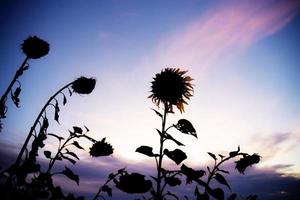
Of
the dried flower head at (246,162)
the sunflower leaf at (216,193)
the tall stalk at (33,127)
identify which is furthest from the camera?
the tall stalk at (33,127)

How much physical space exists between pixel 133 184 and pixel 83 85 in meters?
3.14

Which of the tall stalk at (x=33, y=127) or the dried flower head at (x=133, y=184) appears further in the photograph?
the tall stalk at (x=33, y=127)

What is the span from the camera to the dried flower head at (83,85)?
5.16 m

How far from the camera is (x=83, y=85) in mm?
5184

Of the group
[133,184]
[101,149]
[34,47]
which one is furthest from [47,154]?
[133,184]

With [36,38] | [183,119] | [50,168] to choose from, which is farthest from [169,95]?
[36,38]

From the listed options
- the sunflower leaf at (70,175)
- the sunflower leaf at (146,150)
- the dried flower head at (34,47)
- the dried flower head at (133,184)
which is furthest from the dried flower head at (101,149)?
the dried flower head at (133,184)

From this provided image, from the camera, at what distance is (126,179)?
248cm

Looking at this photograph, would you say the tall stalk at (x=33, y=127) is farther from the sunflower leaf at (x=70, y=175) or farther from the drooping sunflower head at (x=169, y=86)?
the drooping sunflower head at (x=169, y=86)

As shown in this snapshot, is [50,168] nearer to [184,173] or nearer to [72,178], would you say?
[72,178]

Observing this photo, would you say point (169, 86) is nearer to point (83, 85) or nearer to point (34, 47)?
point (83, 85)

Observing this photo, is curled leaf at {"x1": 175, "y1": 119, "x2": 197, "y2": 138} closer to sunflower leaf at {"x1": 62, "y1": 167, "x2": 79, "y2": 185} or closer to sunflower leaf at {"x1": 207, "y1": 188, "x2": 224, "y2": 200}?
sunflower leaf at {"x1": 207, "y1": 188, "x2": 224, "y2": 200}

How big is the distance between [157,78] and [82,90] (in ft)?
5.76

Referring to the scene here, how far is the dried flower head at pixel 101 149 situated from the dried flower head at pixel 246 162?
97.2 inches
